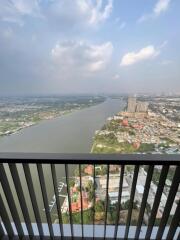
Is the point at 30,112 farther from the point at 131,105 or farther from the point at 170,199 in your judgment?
the point at 170,199

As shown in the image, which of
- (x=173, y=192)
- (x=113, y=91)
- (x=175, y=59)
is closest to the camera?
(x=173, y=192)

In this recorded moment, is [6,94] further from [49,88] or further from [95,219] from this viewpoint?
[95,219]

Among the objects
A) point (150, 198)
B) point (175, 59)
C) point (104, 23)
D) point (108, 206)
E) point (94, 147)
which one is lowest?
point (108, 206)

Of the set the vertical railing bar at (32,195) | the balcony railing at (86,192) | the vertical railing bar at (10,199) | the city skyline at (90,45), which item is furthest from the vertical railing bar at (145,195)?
the vertical railing bar at (10,199)

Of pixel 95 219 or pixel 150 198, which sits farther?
pixel 95 219

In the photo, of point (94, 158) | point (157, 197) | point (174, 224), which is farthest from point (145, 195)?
point (94, 158)

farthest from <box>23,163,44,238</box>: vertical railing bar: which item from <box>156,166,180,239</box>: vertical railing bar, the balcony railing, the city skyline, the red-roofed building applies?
<box>156,166,180,239</box>: vertical railing bar

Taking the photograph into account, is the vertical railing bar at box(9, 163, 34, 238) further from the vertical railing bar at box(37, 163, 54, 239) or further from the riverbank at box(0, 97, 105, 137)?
the riverbank at box(0, 97, 105, 137)

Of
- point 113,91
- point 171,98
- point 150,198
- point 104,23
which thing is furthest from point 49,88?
point 150,198
